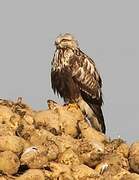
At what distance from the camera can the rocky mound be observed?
757 centimetres

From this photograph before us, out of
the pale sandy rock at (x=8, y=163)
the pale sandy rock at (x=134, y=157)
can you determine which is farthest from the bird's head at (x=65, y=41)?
the pale sandy rock at (x=8, y=163)

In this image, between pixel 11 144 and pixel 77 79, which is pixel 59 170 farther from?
pixel 77 79

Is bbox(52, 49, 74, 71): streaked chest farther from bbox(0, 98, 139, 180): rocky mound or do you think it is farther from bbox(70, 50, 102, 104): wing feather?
bbox(0, 98, 139, 180): rocky mound

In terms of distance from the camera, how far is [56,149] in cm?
800

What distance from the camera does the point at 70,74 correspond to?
45.2 feet

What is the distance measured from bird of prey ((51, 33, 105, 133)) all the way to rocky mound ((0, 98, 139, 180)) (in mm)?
3953

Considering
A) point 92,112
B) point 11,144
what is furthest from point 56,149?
point 92,112

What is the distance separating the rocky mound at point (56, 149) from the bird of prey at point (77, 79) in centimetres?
395

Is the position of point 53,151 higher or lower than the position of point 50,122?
lower

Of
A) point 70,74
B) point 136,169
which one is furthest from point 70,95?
point 136,169

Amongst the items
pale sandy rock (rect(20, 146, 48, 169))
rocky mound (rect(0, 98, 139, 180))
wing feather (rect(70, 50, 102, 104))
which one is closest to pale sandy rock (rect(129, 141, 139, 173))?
rocky mound (rect(0, 98, 139, 180))

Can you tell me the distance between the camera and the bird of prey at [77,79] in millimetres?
13586

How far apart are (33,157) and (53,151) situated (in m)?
0.40

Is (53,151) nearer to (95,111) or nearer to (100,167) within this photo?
(100,167)
